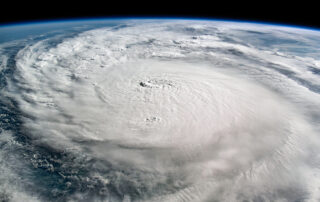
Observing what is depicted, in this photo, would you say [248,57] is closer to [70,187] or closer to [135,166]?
[135,166]

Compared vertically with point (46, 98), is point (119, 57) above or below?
above

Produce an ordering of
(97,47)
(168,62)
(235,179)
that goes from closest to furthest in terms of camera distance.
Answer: (235,179) → (168,62) → (97,47)

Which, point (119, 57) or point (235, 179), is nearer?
point (235, 179)

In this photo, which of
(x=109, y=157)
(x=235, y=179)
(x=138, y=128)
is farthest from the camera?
(x=138, y=128)

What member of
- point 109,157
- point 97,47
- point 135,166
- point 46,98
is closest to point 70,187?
point 109,157

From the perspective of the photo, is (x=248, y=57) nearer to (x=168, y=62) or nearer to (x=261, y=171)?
(x=168, y=62)

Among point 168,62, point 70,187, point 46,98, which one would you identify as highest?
point 168,62
